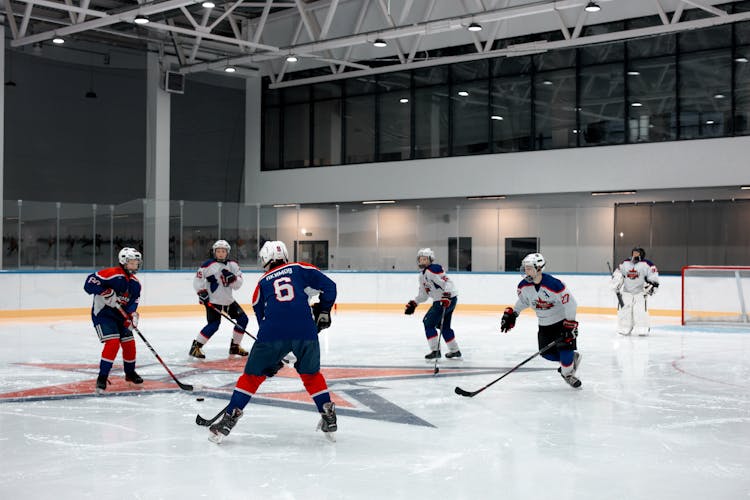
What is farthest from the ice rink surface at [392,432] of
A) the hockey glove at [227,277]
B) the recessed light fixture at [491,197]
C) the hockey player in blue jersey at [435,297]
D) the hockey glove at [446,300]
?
the recessed light fixture at [491,197]

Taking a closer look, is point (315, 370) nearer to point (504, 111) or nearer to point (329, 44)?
point (329, 44)

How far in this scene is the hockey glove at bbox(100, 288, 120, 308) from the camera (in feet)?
20.5

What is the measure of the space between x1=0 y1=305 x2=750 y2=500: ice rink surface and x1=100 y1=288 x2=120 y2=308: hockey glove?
67 centimetres

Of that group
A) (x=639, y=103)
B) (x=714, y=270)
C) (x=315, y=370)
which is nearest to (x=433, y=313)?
(x=315, y=370)

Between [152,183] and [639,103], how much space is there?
1097cm

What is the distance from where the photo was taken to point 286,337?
457 centimetres

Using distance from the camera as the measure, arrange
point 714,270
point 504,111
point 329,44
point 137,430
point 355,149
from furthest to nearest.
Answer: point 355,149
point 504,111
point 329,44
point 714,270
point 137,430

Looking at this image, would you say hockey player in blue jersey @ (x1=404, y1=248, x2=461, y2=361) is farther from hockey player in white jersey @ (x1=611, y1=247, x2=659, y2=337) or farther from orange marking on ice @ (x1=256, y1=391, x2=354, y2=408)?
hockey player in white jersey @ (x1=611, y1=247, x2=659, y2=337)

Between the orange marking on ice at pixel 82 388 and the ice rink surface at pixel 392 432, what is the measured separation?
3 centimetres

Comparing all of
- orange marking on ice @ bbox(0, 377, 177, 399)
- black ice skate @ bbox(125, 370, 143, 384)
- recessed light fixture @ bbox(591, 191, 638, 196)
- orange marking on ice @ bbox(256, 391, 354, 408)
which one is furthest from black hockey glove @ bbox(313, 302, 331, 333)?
recessed light fixture @ bbox(591, 191, 638, 196)

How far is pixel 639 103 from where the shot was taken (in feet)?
56.7

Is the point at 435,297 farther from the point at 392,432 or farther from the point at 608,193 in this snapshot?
the point at 608,193

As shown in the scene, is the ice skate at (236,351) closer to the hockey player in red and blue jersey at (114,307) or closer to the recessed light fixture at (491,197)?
the hockey player in red and blue jersey at (114,307)

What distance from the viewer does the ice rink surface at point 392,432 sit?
12.5 feet
